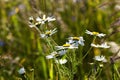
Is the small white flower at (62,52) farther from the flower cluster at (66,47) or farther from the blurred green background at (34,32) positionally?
the blurred green background at (34,32)

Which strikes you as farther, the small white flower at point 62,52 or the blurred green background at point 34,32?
the blurred green background at point 34,32

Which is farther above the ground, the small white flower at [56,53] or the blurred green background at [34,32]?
the blurred green background at [34,32]

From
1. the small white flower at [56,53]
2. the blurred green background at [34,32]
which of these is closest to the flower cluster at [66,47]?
the small white flower at [56,53]

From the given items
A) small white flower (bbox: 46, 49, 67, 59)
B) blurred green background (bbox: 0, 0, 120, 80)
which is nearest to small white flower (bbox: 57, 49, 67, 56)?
small white flower (bbox: 46, 49, 67, 59)

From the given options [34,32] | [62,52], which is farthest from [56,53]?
[34,32]

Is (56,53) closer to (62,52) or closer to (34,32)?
(62,52)

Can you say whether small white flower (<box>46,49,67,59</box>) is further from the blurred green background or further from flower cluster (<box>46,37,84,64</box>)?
the blurred green background

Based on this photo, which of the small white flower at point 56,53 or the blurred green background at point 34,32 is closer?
the small white flower at point 56,53

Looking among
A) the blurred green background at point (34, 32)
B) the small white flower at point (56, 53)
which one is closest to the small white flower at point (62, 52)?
the small white flower at point (56, 53)

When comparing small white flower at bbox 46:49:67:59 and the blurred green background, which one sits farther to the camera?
the blurred green background

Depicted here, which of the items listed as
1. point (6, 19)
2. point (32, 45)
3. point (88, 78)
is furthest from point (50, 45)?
point (6, 19)

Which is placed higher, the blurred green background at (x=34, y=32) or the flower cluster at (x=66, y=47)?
the blurred green background at (x=34, y=32)

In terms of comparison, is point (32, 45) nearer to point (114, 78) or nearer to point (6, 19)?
point (6, 19)

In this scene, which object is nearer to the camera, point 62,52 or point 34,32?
point 62,52
